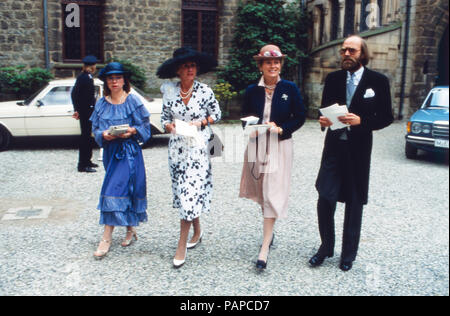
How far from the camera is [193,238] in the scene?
501 cm

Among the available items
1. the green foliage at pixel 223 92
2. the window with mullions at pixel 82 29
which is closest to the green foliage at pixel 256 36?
the green foliage at pixel 223 92

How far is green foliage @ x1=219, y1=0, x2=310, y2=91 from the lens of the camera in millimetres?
16422

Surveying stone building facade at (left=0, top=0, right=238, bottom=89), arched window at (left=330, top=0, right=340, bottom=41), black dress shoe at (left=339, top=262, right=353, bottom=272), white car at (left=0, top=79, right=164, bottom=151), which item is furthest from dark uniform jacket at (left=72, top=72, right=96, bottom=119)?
arched window at (left=330, top=0, right=340, bottom=41)

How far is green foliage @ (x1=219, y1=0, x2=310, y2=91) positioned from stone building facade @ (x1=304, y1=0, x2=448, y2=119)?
107 centimetres

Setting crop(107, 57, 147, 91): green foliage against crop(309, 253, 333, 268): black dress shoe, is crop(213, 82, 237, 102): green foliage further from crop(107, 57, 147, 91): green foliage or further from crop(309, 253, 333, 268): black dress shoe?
crop(309, 253, 333, 268): black dress shoe

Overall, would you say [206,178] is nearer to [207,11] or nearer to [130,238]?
[130,238]

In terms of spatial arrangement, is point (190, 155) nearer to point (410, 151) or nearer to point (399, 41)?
point (410, 151)

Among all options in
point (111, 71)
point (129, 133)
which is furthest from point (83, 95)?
point (129, 133)

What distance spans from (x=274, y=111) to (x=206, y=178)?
2.92ft

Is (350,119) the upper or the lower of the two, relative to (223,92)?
upper

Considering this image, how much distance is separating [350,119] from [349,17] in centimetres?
1379

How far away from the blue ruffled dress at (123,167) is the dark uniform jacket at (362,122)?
175 cm

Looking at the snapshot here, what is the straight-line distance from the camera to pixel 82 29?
52.3 ft

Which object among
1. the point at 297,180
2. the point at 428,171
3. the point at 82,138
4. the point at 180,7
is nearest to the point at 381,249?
the point at 297,180
